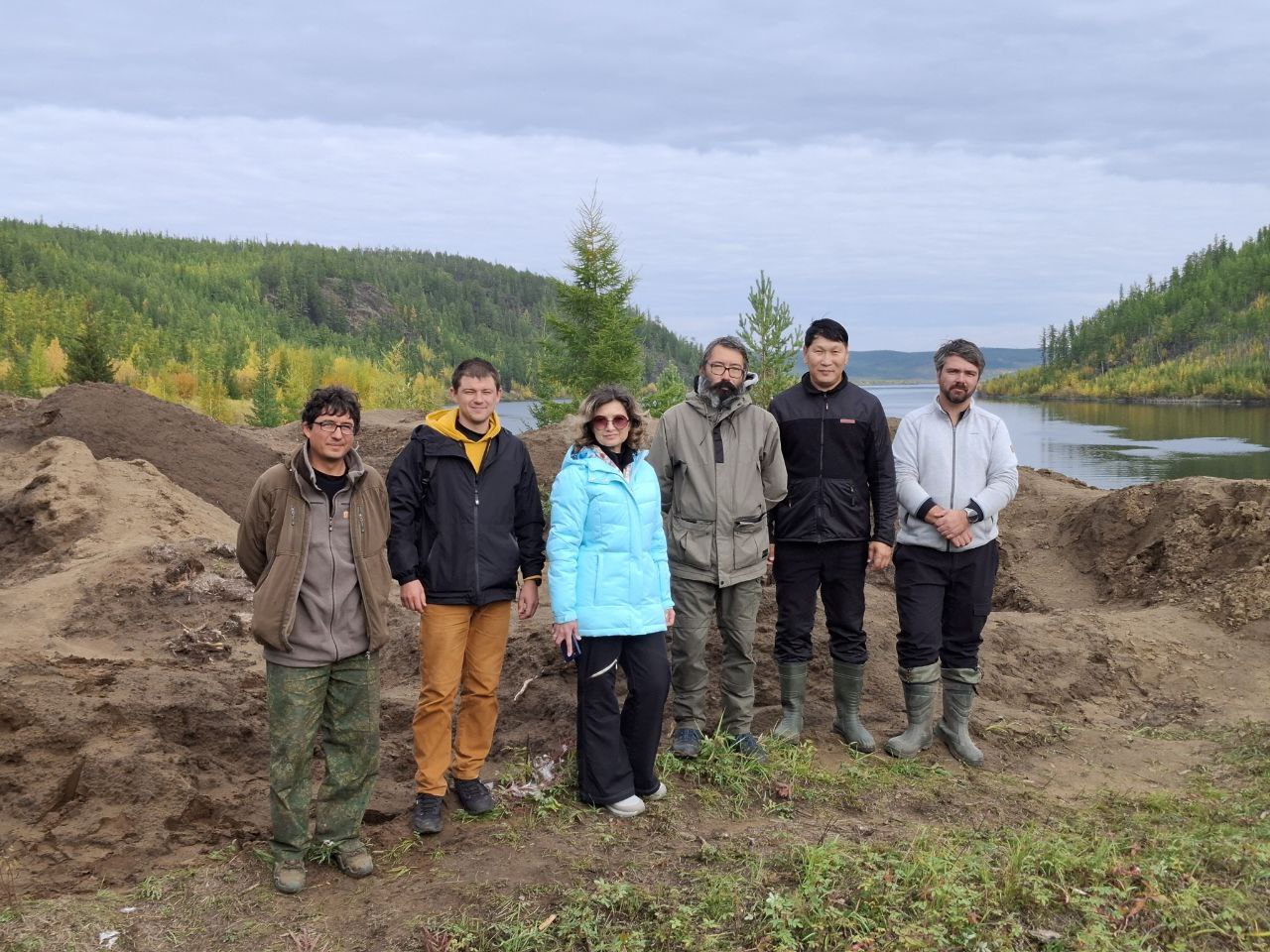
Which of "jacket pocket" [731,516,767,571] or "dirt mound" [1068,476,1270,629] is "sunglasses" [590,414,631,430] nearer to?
"jacket pocket" [731,516,767,571]

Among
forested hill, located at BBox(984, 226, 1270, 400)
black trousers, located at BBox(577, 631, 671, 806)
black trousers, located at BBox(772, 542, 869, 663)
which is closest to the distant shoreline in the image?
forested hill, located at BBox(984, 226, 1270, 400)

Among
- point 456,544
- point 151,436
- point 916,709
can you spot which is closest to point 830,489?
point 916,709

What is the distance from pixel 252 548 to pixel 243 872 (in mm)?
1357

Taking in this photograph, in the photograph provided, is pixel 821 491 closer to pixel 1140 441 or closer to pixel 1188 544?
pixel 1188 544

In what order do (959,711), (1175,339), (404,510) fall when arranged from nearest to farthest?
(404,510) < (959,711) < (1175,339)

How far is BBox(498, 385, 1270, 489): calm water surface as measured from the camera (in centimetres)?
3095

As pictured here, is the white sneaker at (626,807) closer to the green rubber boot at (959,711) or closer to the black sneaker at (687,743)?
the black sneaker at (687,743)

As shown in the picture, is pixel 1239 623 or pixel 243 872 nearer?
pixel 243 872

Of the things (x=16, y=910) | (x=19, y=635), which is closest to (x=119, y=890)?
(x=16, y=910)

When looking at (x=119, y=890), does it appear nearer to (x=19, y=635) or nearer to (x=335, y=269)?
(x=19, y=635)

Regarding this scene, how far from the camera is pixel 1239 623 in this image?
8555 mm

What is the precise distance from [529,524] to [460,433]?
20.9 inches

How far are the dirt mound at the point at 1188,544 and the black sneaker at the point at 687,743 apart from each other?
6082 millimetres

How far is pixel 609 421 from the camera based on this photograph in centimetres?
422
